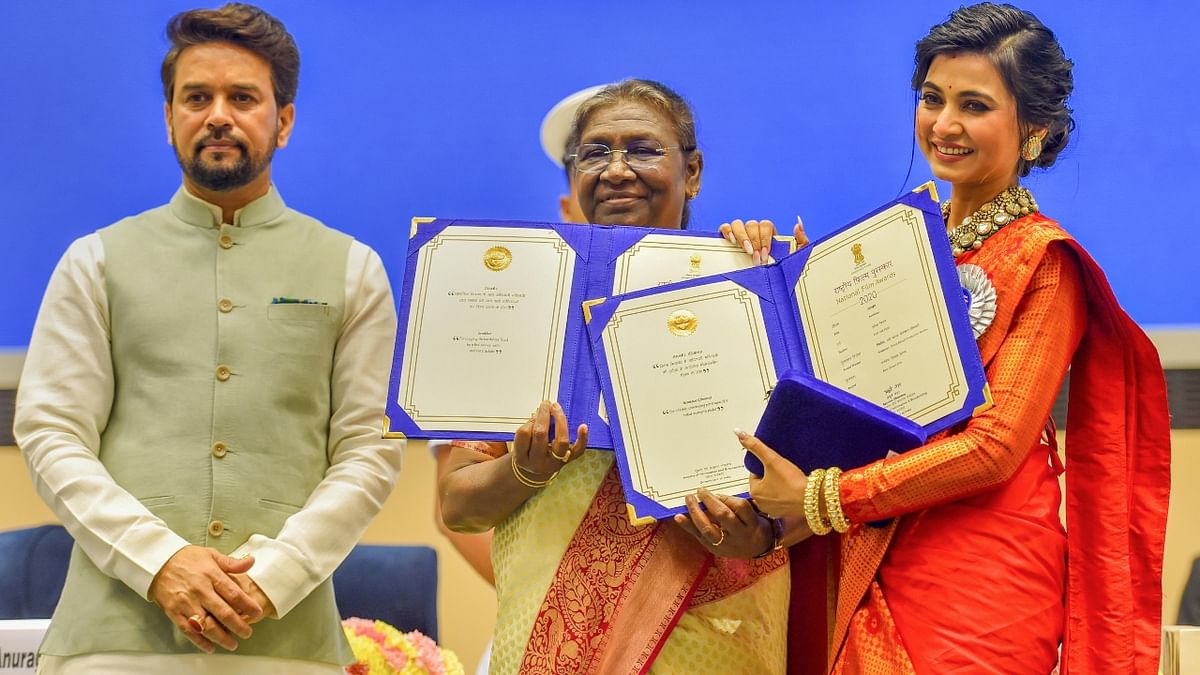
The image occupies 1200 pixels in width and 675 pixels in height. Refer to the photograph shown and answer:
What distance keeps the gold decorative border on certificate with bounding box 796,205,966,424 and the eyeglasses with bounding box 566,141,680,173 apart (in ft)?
1.23

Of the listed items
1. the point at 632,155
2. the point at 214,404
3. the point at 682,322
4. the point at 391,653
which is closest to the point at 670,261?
the point at 682,322

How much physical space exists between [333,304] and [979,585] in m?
1.18

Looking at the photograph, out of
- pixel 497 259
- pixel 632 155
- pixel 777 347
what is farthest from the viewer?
pixel 632 155

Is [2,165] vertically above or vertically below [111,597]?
above

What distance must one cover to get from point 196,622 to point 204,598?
0.04 metres

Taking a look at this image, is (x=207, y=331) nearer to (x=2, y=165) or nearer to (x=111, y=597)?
(x=111, y=597)

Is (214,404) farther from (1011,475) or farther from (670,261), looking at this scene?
(1011,475)

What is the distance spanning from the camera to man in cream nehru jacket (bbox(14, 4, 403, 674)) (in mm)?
2119

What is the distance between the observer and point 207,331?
2258 mm

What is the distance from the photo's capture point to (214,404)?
2217mm

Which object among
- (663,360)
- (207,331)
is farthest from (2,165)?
(663,360)

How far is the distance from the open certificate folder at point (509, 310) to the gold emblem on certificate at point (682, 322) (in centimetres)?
9

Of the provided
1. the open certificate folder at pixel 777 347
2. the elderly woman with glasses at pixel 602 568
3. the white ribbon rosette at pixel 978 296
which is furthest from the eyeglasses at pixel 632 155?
the white ribbon rosette at pixel 978 296

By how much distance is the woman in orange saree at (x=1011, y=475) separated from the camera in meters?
1.74
